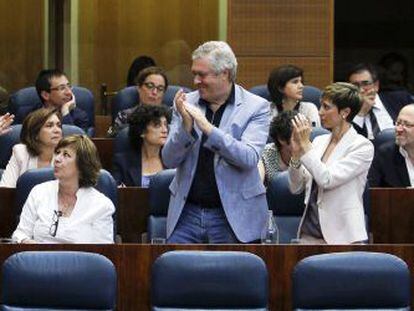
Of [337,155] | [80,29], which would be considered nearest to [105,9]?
[80,29]

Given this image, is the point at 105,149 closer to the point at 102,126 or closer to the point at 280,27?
the point at 102,126

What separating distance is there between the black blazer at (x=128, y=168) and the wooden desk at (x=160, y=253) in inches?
80.2

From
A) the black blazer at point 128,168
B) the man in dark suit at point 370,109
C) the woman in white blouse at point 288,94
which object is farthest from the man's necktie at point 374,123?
the black blazer at point 128,168

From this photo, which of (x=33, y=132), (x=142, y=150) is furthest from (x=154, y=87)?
(x=33, y=132)

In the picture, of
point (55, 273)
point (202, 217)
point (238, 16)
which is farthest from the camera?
point (238, 16)

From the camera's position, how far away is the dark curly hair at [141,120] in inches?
321

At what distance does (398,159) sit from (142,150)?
159cm

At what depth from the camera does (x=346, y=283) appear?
5.57 meters

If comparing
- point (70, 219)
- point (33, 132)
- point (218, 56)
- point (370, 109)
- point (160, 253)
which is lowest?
point (160, 253)

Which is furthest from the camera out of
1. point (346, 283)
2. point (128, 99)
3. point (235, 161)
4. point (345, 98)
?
point (128, 99)

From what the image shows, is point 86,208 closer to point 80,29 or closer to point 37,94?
point 37,94

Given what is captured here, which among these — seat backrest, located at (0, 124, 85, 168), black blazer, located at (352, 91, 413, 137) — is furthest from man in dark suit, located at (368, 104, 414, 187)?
seat backrest, located at (0, 124, 85, 168)

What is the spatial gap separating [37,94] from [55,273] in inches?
161

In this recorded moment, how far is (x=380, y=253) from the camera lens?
5.66 meters
